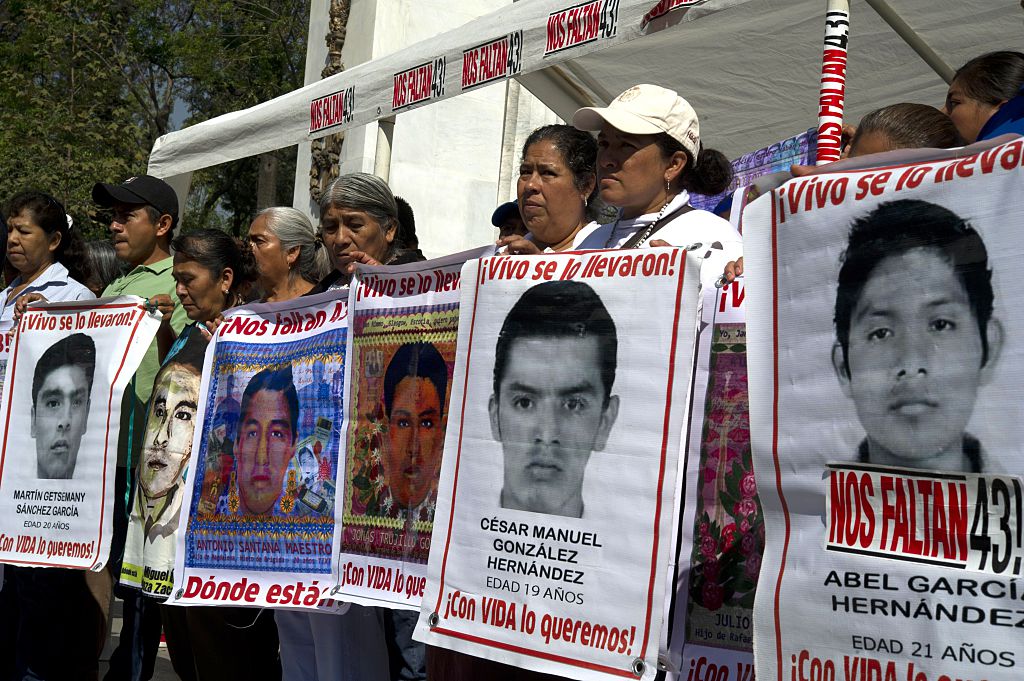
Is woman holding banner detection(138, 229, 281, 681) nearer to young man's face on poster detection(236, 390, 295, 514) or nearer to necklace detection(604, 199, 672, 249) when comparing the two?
young man's face on poster detection(236, 390, 295, 514)

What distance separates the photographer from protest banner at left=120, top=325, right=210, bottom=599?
441 cm

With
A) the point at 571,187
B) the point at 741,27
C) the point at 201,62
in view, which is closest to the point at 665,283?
the point at 571,187

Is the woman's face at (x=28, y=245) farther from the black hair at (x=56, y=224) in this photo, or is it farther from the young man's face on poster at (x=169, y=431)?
the young man's face on poster at (x=169, y=431)

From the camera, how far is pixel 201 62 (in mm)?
22641

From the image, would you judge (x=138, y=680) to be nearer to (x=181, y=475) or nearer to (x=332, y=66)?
(x=181, y=475)

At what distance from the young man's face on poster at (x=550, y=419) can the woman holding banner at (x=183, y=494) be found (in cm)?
167

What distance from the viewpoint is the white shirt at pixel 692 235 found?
296 centimetres

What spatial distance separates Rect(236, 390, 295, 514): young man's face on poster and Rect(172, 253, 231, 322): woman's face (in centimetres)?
79

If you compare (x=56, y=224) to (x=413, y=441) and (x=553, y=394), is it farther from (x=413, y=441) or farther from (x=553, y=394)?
(x=553, y=394)

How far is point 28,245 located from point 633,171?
149 inches

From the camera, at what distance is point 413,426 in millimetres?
3611

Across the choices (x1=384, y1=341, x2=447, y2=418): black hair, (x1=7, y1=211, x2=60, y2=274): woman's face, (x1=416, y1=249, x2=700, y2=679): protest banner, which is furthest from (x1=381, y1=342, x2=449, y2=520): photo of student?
(x1=7, y1=211, x2=60, y2=274): woman's face

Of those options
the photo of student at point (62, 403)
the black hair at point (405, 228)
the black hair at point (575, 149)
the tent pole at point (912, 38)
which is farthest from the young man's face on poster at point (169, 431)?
the tent pole at point (912, 38)

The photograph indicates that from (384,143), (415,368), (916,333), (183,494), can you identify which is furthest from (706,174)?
(384,143)
